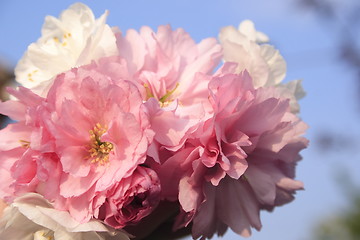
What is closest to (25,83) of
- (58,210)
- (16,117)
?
(16,117)

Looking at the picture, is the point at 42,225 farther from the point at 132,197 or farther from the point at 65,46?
the point at 65,46

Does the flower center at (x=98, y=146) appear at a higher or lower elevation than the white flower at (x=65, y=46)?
lower

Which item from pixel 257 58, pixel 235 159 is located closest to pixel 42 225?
pixel 235 159

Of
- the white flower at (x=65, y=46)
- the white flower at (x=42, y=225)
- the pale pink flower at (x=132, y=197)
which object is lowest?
the white flower at (x=42, y=225)

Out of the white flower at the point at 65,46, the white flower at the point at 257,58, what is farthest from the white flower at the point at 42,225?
the white flower at the point at 257,58

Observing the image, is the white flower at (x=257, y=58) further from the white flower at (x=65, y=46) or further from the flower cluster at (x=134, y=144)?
the white flower at (x=65, y=46)

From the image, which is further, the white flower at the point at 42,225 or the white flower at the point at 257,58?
the white flower at the point at 257,58

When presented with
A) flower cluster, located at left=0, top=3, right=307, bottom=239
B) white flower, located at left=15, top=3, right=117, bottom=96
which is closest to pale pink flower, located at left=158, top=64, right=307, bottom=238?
flower cluster, located at left=0, top=3, right=307, bottom=239
